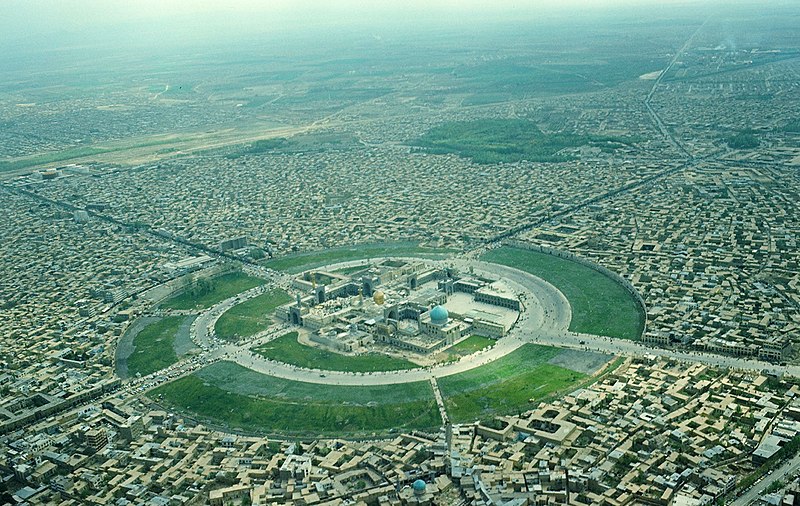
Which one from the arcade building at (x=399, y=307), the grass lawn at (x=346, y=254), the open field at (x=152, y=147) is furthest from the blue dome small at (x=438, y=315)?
the open field at (x=152, y=147)

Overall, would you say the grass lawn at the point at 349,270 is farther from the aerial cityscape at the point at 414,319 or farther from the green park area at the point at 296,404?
the green park area at the point at 296,404

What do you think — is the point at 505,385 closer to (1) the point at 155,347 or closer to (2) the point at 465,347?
(2) the point at 465,347

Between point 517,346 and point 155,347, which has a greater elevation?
point 517,346

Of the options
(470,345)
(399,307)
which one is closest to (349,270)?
(399,307)

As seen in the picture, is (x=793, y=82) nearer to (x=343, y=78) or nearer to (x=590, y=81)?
(x=590, y=81)

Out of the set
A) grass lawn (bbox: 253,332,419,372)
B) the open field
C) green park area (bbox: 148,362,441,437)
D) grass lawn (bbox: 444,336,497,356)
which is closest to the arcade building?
grass lawn (bbox: 444,336,497,356)

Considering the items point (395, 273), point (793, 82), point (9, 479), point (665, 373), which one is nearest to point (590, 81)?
point (793, 82)
